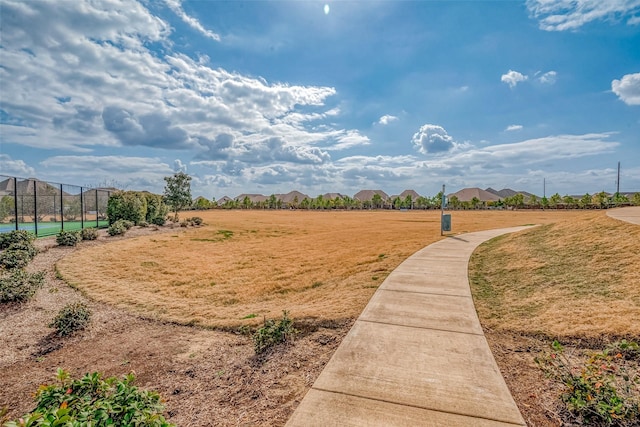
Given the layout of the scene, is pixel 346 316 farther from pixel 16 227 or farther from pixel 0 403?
pixel 16 227

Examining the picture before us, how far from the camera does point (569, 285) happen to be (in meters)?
6.04

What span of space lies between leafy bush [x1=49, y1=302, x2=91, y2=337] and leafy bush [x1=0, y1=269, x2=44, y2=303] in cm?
207

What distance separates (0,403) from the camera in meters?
3.65

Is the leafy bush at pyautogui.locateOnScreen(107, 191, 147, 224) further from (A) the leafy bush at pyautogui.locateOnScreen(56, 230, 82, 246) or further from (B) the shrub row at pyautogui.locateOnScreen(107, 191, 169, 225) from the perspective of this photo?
(A) the leafy bush at pyautogui.locateOnScreen(56, 230, 82, 246)

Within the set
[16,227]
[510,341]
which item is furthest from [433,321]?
[16,227]

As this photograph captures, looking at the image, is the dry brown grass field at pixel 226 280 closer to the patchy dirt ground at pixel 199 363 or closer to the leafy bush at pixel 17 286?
the patchy dirt ground at pixel 199 363

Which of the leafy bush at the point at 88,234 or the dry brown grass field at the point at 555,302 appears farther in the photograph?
the leafy bush at the point at 88,234

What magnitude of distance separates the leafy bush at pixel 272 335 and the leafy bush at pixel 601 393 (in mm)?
3143

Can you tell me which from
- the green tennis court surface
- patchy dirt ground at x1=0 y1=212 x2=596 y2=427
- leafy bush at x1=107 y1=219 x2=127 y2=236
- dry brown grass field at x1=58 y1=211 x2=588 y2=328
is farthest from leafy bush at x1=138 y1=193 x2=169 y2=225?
patchy dirt ground at x1=0 y1=212 x2=596 y2=427

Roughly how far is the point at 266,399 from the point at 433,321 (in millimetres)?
2859

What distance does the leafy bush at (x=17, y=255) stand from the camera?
29.6ft

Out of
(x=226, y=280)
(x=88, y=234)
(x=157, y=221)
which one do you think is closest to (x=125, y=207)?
(x=157, y=221)

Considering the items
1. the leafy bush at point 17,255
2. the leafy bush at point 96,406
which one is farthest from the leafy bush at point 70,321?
the leafy bush at point 17,255

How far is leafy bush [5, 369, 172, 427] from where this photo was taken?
204cm
